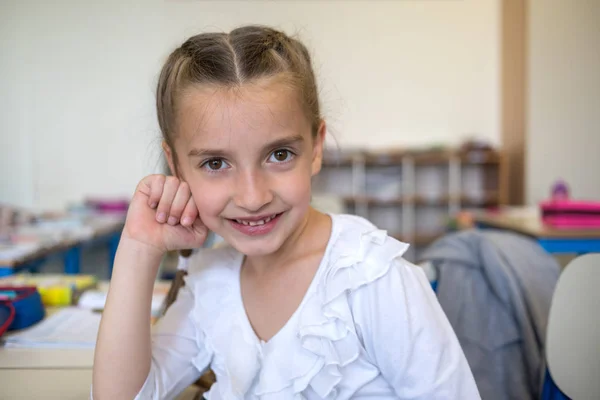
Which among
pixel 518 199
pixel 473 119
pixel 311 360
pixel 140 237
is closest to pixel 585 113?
pixel 311 360

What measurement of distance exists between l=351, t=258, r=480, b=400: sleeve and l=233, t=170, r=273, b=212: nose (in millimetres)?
176

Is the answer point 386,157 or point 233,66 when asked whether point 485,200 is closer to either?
point 386,157

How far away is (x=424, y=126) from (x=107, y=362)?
4.29 meters

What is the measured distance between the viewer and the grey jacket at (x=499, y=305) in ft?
2.69

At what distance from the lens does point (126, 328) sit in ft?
2.18

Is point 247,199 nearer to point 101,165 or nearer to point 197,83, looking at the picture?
point 197,83

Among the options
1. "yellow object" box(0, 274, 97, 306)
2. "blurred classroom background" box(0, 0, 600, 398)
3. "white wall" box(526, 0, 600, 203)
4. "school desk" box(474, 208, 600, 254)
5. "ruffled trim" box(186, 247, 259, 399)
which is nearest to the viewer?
"white wall" box(526, 0, 600, 203)

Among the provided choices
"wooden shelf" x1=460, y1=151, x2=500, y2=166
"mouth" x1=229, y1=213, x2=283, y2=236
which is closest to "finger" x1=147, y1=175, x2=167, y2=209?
"mouth" x1=229, y1=213, x2=283, y2=236

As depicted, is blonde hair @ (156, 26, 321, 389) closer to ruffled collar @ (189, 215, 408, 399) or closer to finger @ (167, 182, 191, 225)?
finger @ (167, 182, 191, 225)

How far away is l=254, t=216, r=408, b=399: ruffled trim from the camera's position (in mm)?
636

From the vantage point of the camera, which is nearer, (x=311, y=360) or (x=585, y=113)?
(x=585, y=113)

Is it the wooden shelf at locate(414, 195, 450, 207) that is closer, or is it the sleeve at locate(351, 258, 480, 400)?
the sleeve at locate(351, 258, 480, 400)

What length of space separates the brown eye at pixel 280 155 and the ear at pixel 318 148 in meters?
0.07

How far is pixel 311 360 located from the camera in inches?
25.8
